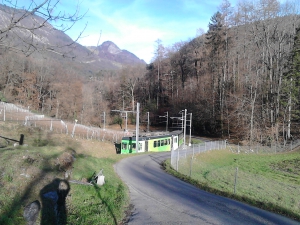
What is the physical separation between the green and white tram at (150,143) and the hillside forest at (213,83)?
11630mm

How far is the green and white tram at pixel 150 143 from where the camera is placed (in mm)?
29562

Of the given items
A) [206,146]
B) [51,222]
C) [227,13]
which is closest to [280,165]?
[206,146]

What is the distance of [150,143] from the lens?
31.4m

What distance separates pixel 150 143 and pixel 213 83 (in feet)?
82.2

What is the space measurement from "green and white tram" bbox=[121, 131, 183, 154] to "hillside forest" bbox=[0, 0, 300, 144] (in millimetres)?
11630

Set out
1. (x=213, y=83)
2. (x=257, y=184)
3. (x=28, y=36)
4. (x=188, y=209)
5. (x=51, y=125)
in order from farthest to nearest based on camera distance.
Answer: (x=213, y=83), (x=51, y=125), (x=257, y=184), (x=188, y=209), (x=28, y=36)

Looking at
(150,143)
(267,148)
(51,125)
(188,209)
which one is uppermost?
(51,125)

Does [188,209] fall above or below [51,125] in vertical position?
below

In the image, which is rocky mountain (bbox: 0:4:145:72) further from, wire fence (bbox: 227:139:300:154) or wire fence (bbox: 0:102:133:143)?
wire fence (bbox: 227:139:300:154)

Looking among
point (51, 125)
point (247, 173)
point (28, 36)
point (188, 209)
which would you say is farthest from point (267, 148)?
point (28, 36)

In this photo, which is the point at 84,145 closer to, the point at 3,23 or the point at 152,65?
the point at 3,23

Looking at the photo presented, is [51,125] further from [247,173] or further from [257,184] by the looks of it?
[257,184]

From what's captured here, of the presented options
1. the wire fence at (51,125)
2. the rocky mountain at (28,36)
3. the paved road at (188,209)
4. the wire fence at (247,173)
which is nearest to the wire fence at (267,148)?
the wire fence at (247,173)

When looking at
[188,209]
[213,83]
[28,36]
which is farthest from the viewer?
[213,83]
